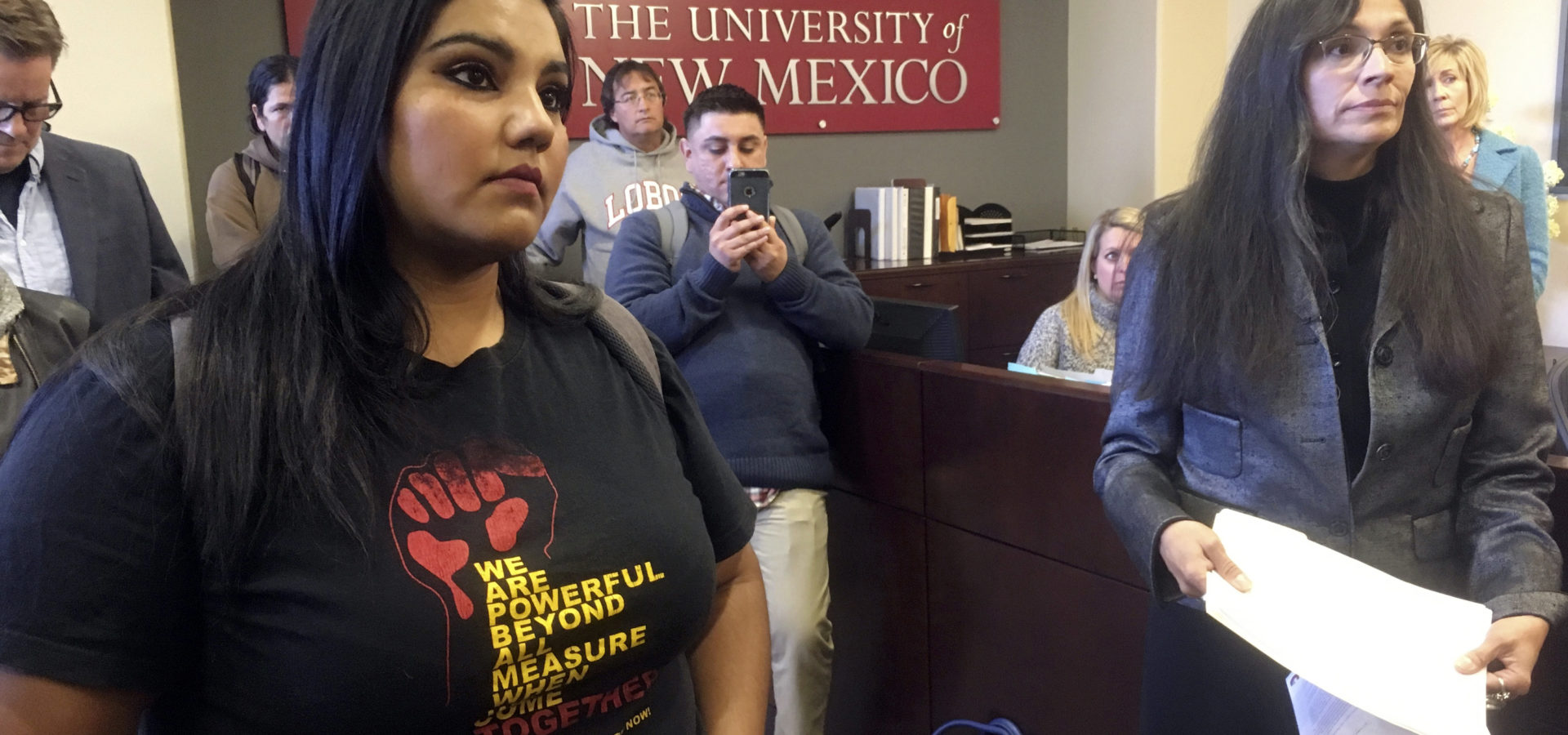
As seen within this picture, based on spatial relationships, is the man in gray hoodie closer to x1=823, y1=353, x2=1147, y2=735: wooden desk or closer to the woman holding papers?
x1=823, y1=353, x2=1147, y2=735: wooden desk

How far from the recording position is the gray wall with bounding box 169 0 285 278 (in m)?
3.62

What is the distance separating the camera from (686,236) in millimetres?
2346

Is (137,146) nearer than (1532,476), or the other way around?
(1532,476)

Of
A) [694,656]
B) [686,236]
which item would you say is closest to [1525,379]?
[694,656]

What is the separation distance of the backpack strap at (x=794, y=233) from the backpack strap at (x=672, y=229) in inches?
7.9

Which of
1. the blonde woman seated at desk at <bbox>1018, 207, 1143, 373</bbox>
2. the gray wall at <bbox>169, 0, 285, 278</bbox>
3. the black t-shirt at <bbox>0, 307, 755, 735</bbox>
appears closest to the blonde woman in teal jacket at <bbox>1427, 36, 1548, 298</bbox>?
the blonde woman seated at desk at <bbox>1018, 207, 1143, 373</bbox>

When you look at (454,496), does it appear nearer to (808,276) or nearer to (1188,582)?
(1188,582)

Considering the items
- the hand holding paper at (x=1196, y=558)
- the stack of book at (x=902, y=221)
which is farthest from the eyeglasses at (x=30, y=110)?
the stack of book at (x=902, y=221)

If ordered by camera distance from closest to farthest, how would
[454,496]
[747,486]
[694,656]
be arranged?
[454,496], [694,656], [747,486]

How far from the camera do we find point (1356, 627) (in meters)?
1.07

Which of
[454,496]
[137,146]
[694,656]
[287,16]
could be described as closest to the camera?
[454,496]

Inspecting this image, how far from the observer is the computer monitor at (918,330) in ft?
7.85

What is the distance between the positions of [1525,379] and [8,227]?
231cm

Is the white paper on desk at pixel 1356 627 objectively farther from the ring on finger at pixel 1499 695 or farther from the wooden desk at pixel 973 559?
the wooden desk at pixel 973 559
